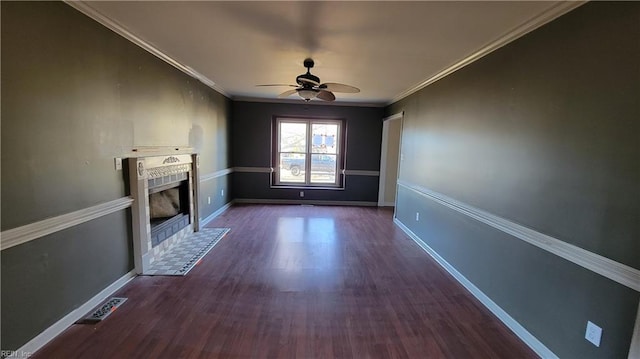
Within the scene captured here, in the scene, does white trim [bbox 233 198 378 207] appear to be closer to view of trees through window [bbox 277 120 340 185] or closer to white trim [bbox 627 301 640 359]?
view of trees through window [bbox 277 120 340 185]

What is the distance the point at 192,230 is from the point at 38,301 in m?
2.52

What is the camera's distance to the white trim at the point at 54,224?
174 cm

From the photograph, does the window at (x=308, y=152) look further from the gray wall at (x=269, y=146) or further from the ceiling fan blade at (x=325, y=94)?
the ceiling fan blade at (x=325, y=94)

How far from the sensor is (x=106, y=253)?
259 centimetres

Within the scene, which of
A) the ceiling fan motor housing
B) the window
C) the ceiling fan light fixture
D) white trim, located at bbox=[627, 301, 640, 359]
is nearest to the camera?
white trim, located at bbox=[627, 301, 640, 359]

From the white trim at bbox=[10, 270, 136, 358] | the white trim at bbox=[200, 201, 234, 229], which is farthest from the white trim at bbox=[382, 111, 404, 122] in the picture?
the white trim at bbox=[10, 270, 136, 358]

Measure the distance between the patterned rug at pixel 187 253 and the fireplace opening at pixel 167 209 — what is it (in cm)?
22

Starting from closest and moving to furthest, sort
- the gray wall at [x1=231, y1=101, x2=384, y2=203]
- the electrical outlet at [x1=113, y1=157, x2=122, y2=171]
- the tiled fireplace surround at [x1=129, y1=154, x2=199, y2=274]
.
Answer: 1. the electrical outlet at [x1=113, y1=157, x2=122, y2=171]
2. the tiled fireplace surround at [x1=129, y1=154, x2=199, y2=274]
3. the gray wall at [x1=231, y1=101, x2=384, y2=203]

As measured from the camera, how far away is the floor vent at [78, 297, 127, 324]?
2240 millimetres

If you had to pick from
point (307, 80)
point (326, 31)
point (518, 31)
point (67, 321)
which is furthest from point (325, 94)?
point (67, 321)

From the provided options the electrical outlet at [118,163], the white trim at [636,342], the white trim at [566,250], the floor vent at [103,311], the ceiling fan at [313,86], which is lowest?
the floor vent at [103,311]

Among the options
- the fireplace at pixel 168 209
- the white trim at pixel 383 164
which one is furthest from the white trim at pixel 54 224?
the white trim at pixel 383 164

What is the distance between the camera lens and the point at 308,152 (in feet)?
22.9

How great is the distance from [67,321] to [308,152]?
5414 mm
